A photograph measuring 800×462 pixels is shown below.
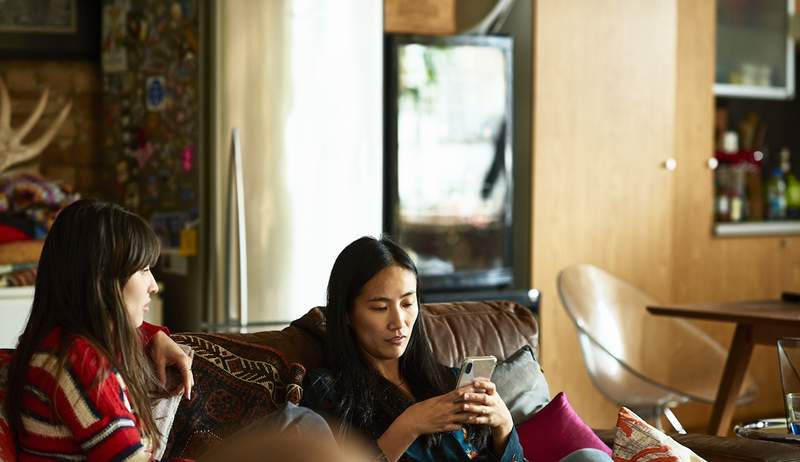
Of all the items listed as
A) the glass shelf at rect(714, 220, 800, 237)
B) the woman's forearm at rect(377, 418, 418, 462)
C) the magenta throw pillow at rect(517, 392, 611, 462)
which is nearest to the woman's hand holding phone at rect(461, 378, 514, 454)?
the woman's forearm at rect(377, 418, 418, 462)

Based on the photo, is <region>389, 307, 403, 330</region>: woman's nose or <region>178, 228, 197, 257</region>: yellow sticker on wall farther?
<region>178, 228, 197, 257</region>: yellow sticker on wall

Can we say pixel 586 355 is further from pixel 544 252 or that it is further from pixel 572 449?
pixel 572 449

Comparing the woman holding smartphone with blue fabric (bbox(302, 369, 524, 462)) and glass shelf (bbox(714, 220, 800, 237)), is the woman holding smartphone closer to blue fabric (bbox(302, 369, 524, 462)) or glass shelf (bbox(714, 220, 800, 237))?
blue fabric (bbox(302, 369, 524, 462))

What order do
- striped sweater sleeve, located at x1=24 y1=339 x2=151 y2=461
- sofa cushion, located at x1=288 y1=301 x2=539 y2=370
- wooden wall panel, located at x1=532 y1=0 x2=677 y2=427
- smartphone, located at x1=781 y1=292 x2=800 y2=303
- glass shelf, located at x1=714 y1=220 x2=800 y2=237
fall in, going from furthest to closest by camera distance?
1. glass shelf, located at x1=714 y1=220 x2=800 y2=237
2. wooden wall panel, located at x1=532 y1=0 x2=677 y2=427
3. smartphone, located at x1=781 y1=292 x2=800 y2=303
4. sofa cushion, located at x1=288 y1=301 x2=539 y2=370
5. striped sweater sleeve, located at x1=24 y1=339 x2=151 y2=461

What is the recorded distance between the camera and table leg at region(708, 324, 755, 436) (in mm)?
3838

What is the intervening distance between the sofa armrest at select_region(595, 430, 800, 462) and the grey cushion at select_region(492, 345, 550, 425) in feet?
0.65

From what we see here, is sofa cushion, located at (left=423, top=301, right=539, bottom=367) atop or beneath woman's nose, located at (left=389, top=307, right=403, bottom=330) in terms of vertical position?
beneath

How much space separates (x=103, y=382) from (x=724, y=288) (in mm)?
4067

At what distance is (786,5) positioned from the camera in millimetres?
5617

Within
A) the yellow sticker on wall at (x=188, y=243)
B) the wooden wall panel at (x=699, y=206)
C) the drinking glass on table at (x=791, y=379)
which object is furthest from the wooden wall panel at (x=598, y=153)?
the drinking glass on table at (x=791, y=379)

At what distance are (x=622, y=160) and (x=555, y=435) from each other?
2.48 metres

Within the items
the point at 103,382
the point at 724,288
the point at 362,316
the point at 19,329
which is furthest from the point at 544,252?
the point at 103,382

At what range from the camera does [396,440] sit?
2309 mm

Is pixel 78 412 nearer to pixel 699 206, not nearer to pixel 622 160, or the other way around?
pixel 622 160
